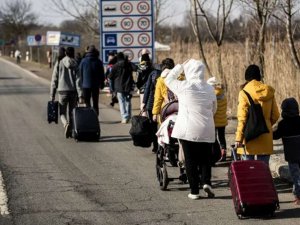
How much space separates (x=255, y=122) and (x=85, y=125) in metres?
5.94

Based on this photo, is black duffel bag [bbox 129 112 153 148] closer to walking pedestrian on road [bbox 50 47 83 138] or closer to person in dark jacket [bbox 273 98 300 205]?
person in dark jacket [bbox 273 98 300 205]

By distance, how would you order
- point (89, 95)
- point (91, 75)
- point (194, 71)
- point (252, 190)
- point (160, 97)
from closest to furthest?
point (252, 190)
point (194, 71)
point (160, 97)
point (91, 75)
point (89, 95)

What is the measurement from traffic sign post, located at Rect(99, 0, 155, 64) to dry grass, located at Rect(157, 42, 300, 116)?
65.5 inches

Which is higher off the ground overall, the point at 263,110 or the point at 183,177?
the point at 263,110

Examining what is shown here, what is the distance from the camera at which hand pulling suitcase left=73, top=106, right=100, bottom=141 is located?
13.4 metres

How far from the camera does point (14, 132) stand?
1524 cm

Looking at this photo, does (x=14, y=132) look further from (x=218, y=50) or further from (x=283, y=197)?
(x=283, y=197)

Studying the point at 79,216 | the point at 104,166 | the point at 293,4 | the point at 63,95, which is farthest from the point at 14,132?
the point at 79,216

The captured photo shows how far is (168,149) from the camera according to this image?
9.03m

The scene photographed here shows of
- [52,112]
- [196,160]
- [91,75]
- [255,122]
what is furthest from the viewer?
[91,75]

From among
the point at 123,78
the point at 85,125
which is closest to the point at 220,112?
the point at 85,125

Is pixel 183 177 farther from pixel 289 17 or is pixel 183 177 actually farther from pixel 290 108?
pixel 289 17

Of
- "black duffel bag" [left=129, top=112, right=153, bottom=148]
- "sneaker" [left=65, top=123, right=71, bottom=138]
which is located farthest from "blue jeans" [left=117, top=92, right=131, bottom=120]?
"black duffel bag" [left=129, top=112, right=153, bottom=148]

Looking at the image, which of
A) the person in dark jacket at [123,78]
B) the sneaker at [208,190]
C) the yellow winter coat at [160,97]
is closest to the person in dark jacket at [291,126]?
the sneaker at [208,190]
